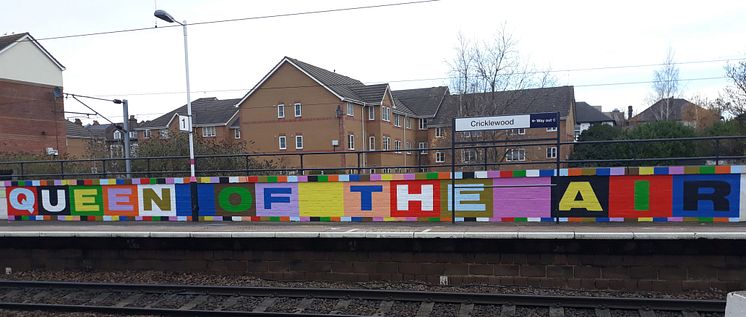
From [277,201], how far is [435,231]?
168 inches

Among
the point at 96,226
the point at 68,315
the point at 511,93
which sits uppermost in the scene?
the point at 511,93

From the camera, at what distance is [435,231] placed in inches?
330

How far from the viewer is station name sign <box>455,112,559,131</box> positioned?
9.10m

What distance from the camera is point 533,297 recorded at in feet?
23.0

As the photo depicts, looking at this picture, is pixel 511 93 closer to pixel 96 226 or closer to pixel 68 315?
pixel 96 226

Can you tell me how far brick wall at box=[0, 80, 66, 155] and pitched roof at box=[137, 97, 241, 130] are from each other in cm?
1119

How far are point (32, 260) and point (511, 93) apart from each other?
2373 cm

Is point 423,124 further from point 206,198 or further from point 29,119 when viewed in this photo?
point 206,198

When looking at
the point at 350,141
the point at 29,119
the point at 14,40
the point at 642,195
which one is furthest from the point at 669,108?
the point at 29,119

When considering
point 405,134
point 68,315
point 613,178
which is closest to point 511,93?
point 613,178

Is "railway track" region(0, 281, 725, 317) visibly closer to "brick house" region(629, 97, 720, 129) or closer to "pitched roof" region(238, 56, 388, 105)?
"pitched roof" region(238, 56, 388, 105)

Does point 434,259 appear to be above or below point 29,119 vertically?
below

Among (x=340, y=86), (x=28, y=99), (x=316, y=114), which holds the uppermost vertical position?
(x=340, y=86)

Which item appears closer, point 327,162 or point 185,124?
point 185,124
